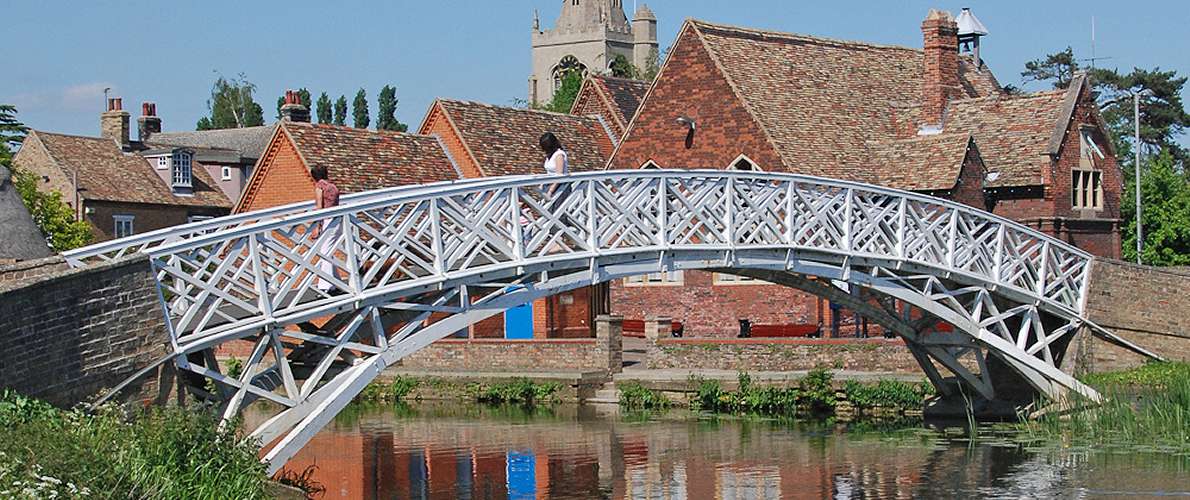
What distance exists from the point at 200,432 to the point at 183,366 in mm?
2248

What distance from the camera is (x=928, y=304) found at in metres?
27.5

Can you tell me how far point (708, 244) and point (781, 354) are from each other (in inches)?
510

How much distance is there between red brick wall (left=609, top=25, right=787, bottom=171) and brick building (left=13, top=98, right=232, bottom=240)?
23.8 m

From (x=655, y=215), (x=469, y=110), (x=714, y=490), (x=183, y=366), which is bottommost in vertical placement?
(x=714, y=490)

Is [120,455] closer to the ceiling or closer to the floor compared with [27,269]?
closer to the floor

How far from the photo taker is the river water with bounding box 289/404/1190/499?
79.6 ft

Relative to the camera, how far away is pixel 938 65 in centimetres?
4469

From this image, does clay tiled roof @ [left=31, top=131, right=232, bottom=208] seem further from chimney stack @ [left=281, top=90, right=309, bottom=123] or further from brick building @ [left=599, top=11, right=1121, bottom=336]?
brick building @ [left=599, top=11, right=1121, bottom=336]

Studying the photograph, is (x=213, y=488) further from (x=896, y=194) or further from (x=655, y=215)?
(x=896, y=194)

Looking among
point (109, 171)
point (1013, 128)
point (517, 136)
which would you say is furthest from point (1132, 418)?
point (109, 171)

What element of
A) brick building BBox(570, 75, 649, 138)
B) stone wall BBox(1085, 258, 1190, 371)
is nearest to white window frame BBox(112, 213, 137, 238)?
brick building BBox(570, 75, 649, 138)

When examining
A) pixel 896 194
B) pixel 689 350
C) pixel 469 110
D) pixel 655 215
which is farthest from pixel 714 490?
pixel 469 110

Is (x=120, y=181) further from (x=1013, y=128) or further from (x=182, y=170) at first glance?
(x=1013, y=128)

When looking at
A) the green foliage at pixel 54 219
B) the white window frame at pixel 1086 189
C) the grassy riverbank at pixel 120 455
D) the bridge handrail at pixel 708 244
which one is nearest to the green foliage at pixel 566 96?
the green foliage at pixel 54 219
